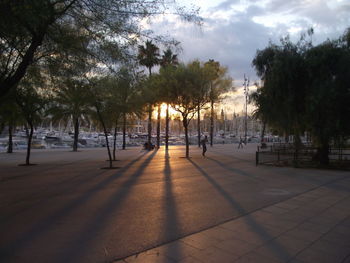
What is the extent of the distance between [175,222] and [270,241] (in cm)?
194

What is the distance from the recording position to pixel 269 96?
669 inches

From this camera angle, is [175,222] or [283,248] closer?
[283,248]

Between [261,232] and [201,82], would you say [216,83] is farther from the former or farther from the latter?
[261,232]

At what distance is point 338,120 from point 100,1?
12.4m

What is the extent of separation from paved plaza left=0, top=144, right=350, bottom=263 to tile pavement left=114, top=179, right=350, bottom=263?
0.02 meters

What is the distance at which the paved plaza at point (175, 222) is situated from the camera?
14.5 ft

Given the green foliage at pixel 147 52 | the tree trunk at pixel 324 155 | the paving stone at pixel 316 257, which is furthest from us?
the tree trunk at pixel 324 155

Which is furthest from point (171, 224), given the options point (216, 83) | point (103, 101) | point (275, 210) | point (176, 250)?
point (216, 83)

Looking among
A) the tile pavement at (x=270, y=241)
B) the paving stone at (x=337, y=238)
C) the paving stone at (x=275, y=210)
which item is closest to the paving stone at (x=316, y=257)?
the tile pavement at (x=270, y=241)

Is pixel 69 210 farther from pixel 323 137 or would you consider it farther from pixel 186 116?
A: pixel 186 116

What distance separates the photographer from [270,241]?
195 inches

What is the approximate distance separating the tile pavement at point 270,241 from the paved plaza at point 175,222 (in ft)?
0.05

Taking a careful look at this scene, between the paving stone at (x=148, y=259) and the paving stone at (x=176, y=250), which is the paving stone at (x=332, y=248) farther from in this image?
the paving stone at (x=148, y=259)

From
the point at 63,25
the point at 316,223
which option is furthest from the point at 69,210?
the point at 316,223
